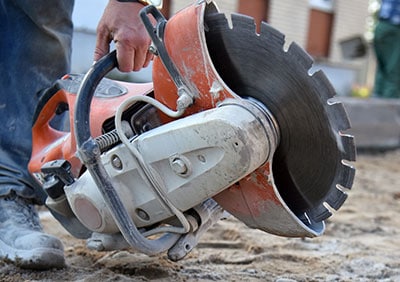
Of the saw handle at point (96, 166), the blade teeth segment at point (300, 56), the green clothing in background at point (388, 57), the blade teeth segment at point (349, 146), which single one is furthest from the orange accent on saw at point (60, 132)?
the green clothing in background at point (388, 57)

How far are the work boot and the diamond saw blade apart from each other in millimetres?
762

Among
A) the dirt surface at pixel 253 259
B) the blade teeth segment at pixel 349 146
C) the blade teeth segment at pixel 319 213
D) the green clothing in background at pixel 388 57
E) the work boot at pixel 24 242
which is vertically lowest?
the green clothing in background at pixel 388 57

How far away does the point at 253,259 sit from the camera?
2.24 metres

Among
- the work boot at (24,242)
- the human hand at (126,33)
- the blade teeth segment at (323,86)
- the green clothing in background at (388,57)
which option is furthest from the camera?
the green clothing in background at (388,57)

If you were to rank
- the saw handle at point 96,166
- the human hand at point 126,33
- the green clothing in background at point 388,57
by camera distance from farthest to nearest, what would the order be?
the green clothing in background at point 388,57 < the human hand at point 126,33 < the saw handle at point 96,166

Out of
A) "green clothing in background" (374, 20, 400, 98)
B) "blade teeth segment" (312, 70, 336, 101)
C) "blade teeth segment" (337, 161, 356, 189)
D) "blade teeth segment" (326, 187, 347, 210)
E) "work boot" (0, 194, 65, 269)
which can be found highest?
"blade teeth segment" (312, 70, 336, 101)

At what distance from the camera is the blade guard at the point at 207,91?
1.60m

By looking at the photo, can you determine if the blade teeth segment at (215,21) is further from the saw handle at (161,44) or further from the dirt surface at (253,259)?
the dirt surface at (253,259)

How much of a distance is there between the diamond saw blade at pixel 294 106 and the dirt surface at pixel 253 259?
46 centimetres

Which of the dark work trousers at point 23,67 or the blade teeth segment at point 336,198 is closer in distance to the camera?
the blade teeth segment at point 336,198

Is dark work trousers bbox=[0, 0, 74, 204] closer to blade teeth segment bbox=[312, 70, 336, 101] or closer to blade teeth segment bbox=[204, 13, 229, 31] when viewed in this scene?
blade teeth segment bbox=[204, 13, 229, 31]

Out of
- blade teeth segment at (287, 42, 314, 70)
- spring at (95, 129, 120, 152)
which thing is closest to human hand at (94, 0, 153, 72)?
spring at (95, 129, 120, 152)

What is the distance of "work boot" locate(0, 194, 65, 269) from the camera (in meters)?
1.90

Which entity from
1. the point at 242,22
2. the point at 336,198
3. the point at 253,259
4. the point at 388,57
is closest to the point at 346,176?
the point at 336,198
